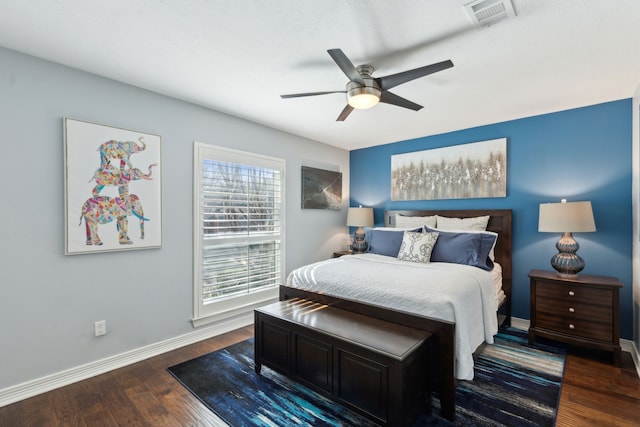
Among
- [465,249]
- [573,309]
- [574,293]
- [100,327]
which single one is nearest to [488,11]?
[465,249]

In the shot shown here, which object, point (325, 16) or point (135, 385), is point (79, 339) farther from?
point (325, 16)

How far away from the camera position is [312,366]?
2.12 m

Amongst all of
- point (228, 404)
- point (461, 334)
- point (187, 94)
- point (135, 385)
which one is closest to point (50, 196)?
point (187, 94)

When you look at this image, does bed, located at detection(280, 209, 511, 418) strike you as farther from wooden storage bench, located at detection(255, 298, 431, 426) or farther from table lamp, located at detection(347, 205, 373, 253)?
table lamp, located at detection(347, 205, 373, 253)

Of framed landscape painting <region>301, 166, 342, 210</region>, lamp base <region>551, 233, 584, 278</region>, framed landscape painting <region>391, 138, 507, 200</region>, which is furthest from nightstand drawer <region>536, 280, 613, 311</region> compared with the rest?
framed landscape painting <region>301, 166, 342, 210</region>

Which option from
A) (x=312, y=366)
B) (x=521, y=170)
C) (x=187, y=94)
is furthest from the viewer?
(x=521, y=170)

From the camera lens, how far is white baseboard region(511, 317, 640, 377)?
2554 millimetres

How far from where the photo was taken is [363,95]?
216 centimetres

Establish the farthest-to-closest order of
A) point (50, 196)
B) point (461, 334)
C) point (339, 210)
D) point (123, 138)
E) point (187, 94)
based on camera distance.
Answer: point (339, 210), point (187, 94), point (123, 138), point (50, 196), point (461, 334)

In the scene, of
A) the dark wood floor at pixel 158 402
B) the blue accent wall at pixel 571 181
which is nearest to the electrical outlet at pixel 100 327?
the dark wood floor at pixel 158 402

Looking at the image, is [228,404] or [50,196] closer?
[228,404]

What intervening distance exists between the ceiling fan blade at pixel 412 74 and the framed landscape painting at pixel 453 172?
2.12 metres

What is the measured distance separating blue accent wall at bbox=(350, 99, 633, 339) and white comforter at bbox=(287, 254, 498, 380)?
1019mm

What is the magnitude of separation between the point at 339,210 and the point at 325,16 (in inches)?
135
